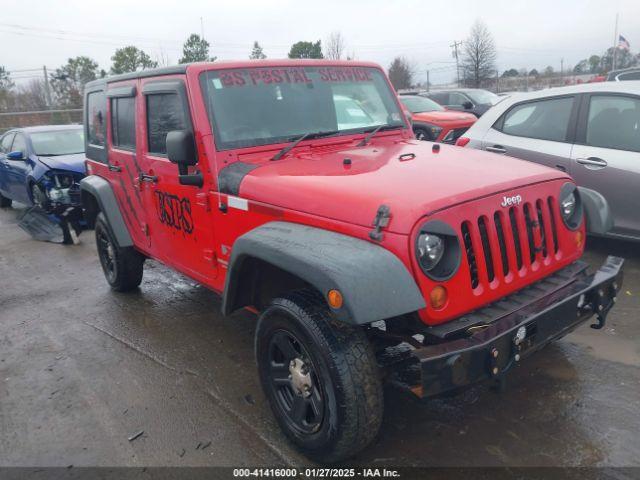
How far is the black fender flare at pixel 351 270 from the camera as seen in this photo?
2.26m

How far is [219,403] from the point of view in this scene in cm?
349

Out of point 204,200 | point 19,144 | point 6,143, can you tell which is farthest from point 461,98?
point 204,200

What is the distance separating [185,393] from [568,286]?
2434 millimetres

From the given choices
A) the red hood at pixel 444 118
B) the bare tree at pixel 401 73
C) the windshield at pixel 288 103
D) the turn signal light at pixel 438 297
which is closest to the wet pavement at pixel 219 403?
the turn signal light at pixel 438 297

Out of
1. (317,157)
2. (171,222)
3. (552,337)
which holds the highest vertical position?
(317,157)

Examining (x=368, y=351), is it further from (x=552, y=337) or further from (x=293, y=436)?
(x=552, y=337)

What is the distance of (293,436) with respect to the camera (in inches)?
114

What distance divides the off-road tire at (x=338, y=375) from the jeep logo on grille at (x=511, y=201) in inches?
38.1

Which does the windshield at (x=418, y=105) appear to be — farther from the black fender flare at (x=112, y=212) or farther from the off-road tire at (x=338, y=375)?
the off-road tire at (x=338, y=375)

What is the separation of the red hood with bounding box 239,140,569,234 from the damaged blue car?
517 centimetres

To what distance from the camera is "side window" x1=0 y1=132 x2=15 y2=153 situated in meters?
10.4

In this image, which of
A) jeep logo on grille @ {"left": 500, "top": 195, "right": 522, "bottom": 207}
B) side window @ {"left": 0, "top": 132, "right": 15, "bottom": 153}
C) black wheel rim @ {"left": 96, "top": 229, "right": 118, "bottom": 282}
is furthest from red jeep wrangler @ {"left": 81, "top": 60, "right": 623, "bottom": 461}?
side window @ {"left": 0, "top": 132, "right": 15, "bottom": 153}

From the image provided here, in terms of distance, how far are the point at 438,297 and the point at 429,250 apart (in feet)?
0.71

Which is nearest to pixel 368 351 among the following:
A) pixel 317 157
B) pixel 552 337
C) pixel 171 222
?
pixel 552 337
